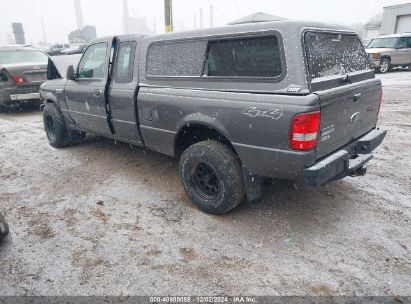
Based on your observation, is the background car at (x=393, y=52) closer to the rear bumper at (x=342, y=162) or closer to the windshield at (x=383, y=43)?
the windshield at (x=383, y=43)

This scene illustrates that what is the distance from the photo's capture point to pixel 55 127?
5762 mm

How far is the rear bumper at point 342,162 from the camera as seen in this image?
2717 mm

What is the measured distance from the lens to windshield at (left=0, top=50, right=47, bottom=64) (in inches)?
354

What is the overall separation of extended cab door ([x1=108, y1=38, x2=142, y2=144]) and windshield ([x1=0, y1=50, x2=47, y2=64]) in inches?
247

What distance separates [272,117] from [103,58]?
2928 mm

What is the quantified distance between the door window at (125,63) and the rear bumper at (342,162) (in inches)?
101

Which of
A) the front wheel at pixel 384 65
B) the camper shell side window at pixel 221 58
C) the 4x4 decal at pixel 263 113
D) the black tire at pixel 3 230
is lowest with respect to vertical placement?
the front wheel at pixel 384 65

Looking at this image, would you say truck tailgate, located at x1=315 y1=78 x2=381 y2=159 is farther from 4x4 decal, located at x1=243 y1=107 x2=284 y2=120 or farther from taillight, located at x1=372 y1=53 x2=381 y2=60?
taillight, located at x1=372 y1=53 x2=381 y2=60

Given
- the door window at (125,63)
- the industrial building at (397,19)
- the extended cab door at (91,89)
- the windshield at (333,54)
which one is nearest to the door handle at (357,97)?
the windshield at (333,54)

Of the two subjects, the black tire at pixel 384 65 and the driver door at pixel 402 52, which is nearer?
the black tire at pixel 384 65

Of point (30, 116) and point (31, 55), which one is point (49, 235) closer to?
point (30, 116)

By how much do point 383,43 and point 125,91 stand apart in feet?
53.5

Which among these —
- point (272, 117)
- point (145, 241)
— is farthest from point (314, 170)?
point (145, 241)

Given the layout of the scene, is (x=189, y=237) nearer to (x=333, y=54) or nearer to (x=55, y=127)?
(x=333, y=54)
